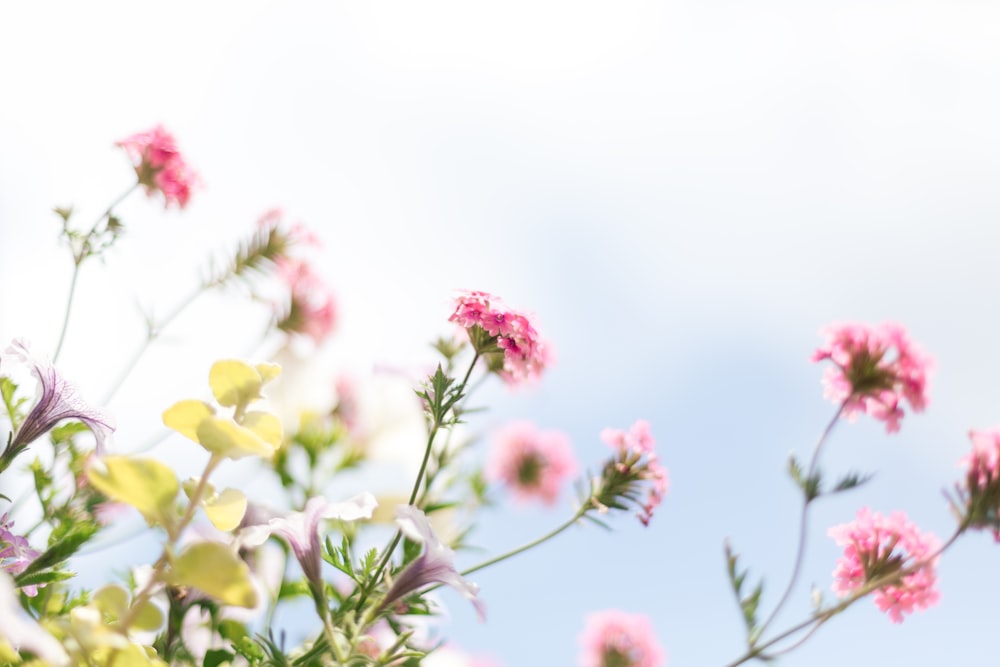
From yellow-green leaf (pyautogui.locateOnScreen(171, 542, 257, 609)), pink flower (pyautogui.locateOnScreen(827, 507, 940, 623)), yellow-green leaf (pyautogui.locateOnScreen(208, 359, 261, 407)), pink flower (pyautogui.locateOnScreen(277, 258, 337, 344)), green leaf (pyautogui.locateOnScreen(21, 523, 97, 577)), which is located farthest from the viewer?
pink flower (pyautogui.locateOnScreen(277, 258, 337, 344))

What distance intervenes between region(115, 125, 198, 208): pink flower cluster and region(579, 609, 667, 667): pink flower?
2.43m

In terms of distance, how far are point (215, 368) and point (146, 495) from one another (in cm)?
16

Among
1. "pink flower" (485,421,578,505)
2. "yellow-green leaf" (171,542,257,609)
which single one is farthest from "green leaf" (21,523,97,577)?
"pink flower" (485,421,578,505)

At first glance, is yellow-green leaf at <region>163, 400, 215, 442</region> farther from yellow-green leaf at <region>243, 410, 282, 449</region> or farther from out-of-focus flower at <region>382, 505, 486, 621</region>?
out-of-focus flower at <region>382, 505, 486, 621</region>

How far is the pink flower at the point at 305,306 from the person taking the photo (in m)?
3.34

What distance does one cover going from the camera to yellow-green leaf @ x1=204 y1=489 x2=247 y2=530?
96 centimetres

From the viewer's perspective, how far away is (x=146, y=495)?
0.82 meters

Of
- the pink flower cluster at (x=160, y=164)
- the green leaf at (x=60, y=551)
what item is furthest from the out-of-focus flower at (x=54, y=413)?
the pink flower cluster at (x=160, y=164)

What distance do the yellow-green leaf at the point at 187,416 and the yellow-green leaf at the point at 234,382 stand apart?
0.03 meters

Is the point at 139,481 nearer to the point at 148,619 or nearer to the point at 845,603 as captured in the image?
the point at 148,619

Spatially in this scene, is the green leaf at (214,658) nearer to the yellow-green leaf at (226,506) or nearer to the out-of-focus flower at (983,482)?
the yellow-green leaf at (226,506)

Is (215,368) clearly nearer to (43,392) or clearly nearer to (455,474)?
(43,392)

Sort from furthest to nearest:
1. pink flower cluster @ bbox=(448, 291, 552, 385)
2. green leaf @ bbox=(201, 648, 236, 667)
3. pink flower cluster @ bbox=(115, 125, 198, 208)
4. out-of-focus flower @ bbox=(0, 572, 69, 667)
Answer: pink flower cluster @ bbox=(115, 125, 198, 208) < pink flower cluster @ bbox=(448, 291, 552, 385) < green leaf @ bbox=(201, 648, 236, 667) < out-of-focus flower @ bbox=(0, 572, 69, 667)

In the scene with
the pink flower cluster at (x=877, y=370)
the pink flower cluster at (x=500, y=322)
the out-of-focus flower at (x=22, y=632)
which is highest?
the pink flower cluster at (x=877, y=370)
